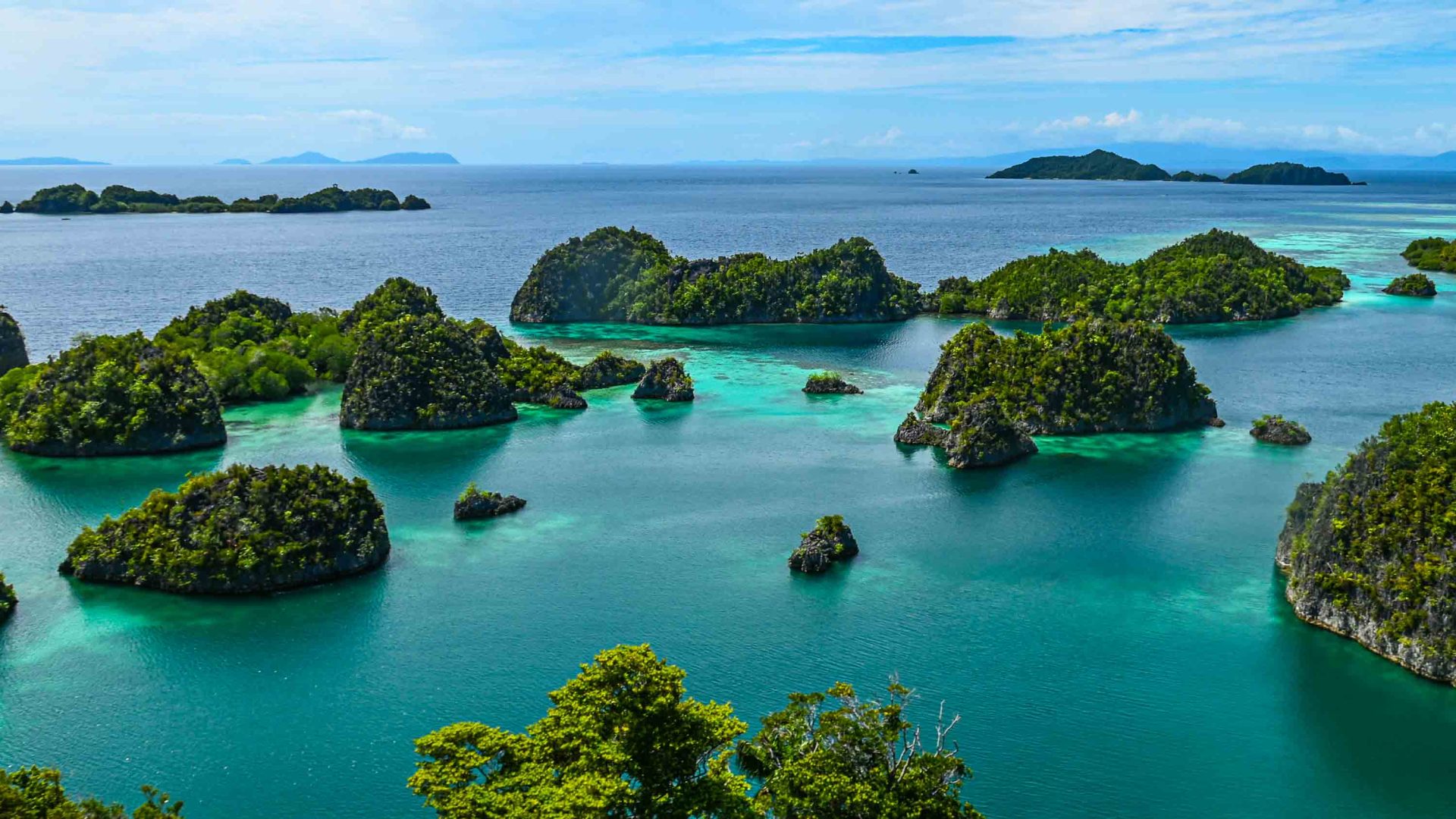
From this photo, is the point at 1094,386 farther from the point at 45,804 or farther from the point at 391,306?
the point at 45,804

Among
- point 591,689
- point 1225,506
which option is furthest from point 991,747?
point 1225,506

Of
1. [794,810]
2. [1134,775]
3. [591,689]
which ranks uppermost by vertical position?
[591,689]

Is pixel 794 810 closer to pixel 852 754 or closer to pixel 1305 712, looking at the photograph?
pixel 852 754

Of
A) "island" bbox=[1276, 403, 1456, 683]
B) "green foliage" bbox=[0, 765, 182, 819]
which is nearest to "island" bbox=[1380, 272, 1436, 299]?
"island" bbox=[1276, 403, 1456, 683]

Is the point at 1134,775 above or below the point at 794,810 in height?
below

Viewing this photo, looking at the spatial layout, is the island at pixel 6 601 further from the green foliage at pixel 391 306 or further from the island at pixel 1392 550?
the island at pixel 1392 550

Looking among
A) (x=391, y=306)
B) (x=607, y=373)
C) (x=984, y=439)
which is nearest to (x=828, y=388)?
(x=607, y=373)
